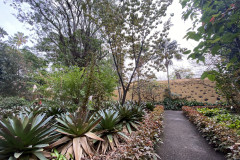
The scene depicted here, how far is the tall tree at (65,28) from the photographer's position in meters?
8.09

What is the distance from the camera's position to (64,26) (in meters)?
9.20

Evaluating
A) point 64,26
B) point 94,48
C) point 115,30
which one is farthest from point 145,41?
point 64,26

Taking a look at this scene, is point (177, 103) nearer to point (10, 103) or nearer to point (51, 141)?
point (51, 141)

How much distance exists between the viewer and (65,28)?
30.7 ft

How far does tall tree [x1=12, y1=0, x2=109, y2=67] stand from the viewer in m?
8.09

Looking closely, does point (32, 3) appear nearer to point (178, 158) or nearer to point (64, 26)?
point (64, 26)

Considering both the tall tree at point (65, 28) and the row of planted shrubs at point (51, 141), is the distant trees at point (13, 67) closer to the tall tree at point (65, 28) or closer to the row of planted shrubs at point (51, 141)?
the tall tree at point (65, 28)

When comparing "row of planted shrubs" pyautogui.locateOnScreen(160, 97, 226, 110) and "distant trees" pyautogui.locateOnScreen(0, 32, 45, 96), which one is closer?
"row of planted shrubs" pyautogui.locateOnScreen(160, 97, 226, 110)

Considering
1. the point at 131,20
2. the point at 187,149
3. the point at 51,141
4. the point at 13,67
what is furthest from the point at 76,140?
the point at 13,67

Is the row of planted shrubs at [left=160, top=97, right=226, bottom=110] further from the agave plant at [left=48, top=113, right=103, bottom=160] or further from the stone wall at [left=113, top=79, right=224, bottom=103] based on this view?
the agave plant at [left=48, top=113, right=103, bottom=160]

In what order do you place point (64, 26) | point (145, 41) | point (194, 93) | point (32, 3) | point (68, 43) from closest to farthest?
point (145, 41) → point (32, 3) → point (68, 43) → point (64, 26) → point (194, 93)

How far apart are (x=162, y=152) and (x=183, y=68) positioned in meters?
11.9

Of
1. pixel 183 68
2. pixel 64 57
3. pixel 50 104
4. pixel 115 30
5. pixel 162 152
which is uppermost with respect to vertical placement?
pixel 115 30

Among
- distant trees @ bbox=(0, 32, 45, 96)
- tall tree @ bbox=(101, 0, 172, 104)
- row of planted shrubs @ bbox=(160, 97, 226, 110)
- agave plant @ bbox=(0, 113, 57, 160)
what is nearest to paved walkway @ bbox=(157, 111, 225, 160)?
agave plant @ bbox=(0, 113, 57, 160)
